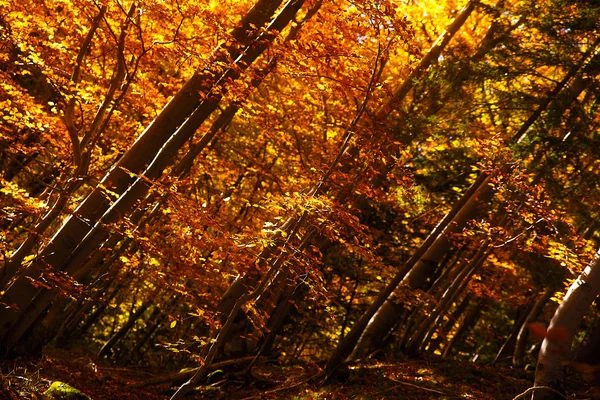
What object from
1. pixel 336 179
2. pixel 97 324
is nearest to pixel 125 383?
pixel 336 179

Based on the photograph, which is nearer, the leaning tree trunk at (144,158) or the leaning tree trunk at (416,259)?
the leaning tree trunk at (144,158)

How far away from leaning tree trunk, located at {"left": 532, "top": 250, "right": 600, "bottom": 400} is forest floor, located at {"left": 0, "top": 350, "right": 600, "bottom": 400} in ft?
10.6

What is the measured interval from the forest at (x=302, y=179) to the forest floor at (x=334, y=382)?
56 millimetres

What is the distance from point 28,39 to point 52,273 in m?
3.59

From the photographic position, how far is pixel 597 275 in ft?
19.6

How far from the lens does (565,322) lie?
5.96 meters

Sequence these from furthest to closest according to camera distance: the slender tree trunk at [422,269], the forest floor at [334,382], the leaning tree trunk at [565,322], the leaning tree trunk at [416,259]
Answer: the slender tree trunk at [422,269] < the forest floor at [334,382] < the leaning tree trunk at [416,259] < the leaning tree trunk at [565,322]

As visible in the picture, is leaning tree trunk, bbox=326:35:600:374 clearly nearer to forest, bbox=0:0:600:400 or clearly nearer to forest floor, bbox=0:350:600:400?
forest, bbox=0:0:600:400

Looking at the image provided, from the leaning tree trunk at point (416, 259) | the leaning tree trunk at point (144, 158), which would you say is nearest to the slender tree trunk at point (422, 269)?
the leaning tree trunk at point (416, 259)

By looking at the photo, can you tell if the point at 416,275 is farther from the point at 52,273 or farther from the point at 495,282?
the point at 52,273

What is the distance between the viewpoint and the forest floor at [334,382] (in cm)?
947

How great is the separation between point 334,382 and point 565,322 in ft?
16.1

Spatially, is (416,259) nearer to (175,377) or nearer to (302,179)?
(175,377)

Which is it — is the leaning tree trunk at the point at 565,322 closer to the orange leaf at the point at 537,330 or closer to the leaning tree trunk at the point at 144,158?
the orange leaf at the point at 537,330
